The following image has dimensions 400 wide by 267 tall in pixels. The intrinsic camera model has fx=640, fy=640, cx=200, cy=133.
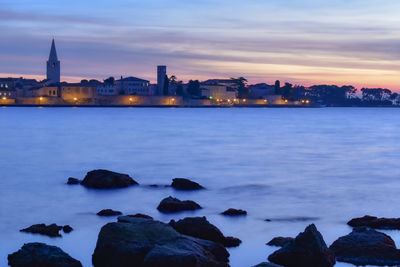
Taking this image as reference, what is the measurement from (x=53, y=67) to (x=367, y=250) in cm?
12989

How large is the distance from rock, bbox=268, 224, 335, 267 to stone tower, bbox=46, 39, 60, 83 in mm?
128687

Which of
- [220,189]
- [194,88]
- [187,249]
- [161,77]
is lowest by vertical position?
[220,189]

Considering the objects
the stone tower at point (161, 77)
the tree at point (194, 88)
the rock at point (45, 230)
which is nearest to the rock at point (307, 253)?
the rock at point (45, 230)

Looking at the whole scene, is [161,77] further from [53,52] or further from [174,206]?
[174,206]

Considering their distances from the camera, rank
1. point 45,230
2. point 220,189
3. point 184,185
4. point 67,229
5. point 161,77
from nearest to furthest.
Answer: point 45,230 → point 67,229 → point 184,185 → point 220,189 → point 161,77

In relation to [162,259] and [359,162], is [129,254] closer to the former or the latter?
[162,259]

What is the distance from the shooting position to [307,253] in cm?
786

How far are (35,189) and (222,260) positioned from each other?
8.88m

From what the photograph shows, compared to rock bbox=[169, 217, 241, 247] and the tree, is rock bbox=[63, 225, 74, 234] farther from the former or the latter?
the tree

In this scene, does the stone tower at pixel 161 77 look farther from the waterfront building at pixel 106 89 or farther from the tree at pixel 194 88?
the waterfront building at pixel 106 89

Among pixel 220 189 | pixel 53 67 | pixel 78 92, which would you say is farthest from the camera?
pixel 53 67

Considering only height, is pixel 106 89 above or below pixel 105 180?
above

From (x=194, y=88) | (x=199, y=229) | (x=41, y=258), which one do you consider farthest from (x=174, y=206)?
(x=194, y=88)

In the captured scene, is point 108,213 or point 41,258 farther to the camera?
point 108,213
